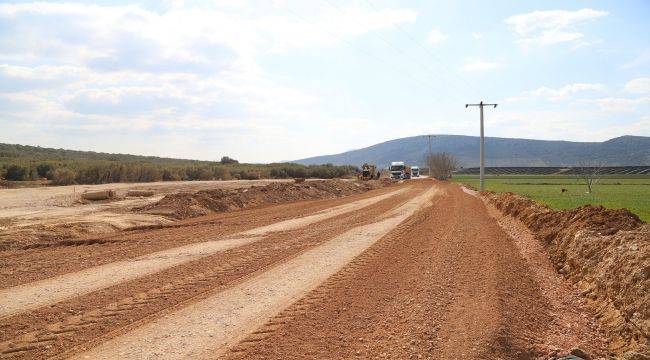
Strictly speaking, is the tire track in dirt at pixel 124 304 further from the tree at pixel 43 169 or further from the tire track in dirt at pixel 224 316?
the tree at pixel 43 169

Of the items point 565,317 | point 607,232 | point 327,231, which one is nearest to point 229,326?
point 565,317

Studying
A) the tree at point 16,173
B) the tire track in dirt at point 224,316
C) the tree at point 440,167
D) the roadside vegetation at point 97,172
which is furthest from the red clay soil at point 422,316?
the tree at point 440,167

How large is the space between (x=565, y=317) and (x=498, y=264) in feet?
11.0

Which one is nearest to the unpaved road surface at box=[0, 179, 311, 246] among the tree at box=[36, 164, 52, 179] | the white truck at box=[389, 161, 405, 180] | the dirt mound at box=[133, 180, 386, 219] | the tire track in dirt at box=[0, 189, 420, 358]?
the dirt mound at box=[133, 180, 386, 219]

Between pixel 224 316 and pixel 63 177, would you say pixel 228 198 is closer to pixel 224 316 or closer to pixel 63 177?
pixel 63 177

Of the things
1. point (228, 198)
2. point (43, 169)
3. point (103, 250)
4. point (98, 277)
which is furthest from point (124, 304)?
point (43, 169)

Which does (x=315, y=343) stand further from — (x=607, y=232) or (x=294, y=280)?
(x=607, y=232)

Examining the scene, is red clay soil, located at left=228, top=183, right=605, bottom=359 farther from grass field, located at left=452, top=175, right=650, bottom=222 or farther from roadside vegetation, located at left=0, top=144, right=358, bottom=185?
roadside vegetation, located at left=0, top=144, right=358, bottom=185

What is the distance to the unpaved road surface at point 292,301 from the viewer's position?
6379 millimetres

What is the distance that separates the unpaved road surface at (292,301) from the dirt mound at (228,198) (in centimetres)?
991

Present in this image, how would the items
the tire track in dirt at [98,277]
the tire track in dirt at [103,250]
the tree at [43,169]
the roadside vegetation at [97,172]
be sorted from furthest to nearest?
1. the tree at [43,169]
2. the roadside vegetation at [97,172]
3. the tire track in dirt at [103,250]
4. the tire track in dirt at [98,277]

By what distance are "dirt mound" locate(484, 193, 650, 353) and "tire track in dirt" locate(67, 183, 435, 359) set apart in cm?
485

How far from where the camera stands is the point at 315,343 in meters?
6.45

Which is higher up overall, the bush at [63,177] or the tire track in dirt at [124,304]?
the bush at [63,177]
